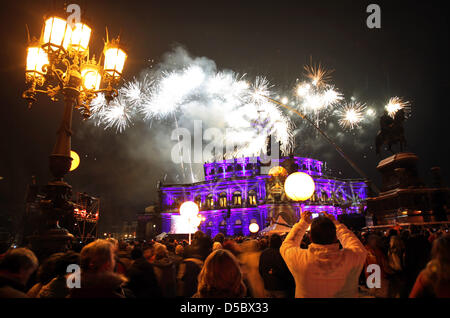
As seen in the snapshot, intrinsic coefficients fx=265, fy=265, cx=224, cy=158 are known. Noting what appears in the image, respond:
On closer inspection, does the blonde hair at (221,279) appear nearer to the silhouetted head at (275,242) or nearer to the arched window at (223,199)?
the silhouetted head at (275,242)

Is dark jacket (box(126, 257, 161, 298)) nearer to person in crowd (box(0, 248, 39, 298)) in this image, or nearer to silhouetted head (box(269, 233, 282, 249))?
person in crowd (box(0, 248, 39, 298))

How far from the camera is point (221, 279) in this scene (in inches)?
98.4

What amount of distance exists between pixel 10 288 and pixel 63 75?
697 cm

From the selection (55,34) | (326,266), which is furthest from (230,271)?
(55,34)

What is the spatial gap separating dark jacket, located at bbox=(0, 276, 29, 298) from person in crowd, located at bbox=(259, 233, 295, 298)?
149 inches

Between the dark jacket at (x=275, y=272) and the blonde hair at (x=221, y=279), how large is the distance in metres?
2.61

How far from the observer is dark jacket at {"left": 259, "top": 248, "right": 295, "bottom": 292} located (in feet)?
16.2

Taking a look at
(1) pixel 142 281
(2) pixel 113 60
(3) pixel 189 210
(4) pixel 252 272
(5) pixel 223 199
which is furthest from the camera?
(5) pixel 223 199

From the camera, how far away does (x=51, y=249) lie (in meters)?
5.95

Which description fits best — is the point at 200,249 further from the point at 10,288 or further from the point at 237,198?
the point at 237,198

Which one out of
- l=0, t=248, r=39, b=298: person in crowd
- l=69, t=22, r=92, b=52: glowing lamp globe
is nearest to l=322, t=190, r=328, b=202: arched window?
→ l=69, t=22, r=92, b=52: glowing lamp globe

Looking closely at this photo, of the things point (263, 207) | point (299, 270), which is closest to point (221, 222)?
point (263, 207)

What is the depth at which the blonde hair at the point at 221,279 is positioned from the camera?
2484 mm
